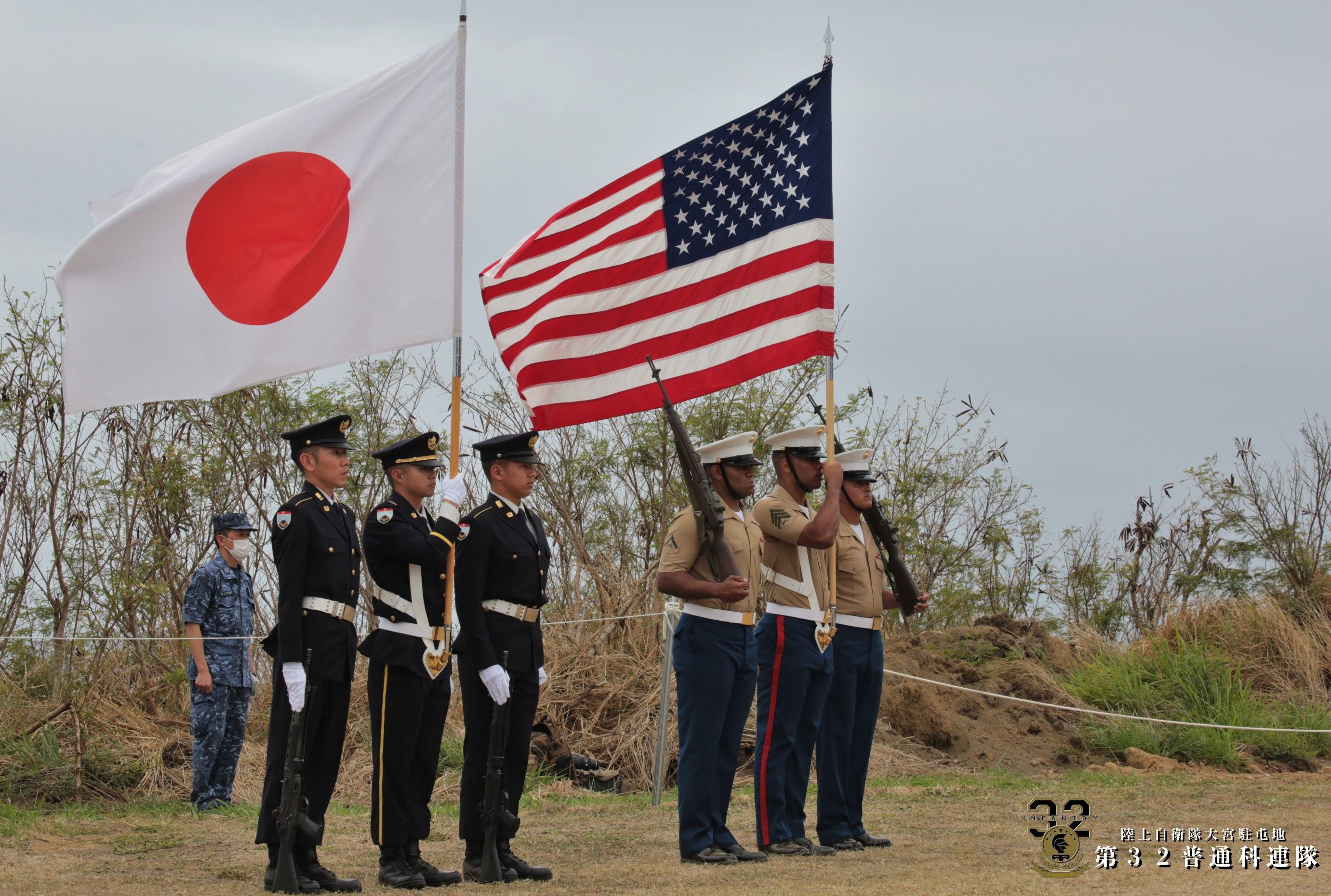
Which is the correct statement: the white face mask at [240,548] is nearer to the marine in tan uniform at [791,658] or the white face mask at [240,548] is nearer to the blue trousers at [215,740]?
the blue trousers at [215,740]

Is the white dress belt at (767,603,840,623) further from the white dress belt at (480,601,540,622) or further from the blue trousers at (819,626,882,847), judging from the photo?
the white dress belt at (480,601,540,622)

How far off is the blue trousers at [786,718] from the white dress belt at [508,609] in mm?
1326

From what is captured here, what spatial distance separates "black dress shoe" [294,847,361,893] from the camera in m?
5.64

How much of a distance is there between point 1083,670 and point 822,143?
20.4 ft

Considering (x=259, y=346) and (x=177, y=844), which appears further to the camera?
(x=177, y=844)

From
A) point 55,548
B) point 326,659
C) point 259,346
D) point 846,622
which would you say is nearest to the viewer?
point 326,659

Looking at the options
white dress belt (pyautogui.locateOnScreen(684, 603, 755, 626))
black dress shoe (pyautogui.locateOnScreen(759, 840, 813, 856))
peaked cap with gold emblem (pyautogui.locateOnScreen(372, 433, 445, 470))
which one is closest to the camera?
peaked cap with gold emblem (pyautogui.locateOnScreen(372, 433, 445, 470))

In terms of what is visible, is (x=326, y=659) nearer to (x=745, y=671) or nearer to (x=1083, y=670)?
(x=745, y=671)

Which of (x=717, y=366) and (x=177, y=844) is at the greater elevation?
(x=717, y=366)

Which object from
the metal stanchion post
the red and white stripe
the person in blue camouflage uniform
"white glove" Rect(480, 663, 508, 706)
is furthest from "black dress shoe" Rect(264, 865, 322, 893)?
the metal stanchion post

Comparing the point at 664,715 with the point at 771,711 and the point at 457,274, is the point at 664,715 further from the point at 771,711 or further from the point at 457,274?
the point at 457,274

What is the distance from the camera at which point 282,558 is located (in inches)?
230

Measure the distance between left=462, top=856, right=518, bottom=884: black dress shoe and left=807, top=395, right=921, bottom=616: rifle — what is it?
2.70m

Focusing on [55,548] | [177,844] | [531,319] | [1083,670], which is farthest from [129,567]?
[1083,670]
